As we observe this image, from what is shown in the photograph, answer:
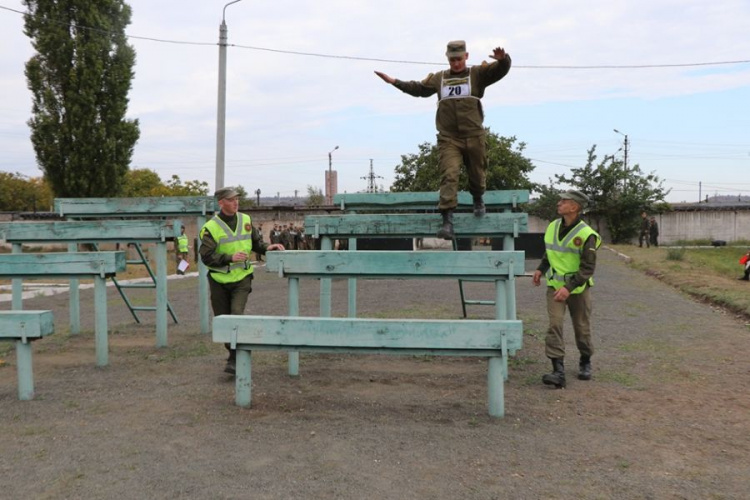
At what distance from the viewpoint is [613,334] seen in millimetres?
8906

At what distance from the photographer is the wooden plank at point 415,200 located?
7.66 m

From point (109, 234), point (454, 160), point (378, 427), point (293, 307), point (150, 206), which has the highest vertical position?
point (454, 160)

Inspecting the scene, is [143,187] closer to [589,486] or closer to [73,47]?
[73,47]

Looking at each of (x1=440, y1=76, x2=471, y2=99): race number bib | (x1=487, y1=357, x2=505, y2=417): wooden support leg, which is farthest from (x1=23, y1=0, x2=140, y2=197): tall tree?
(x1=487, y1=357, x2=505, y2=417): wooden support leg

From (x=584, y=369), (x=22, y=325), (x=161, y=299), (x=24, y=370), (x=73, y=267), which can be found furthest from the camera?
(x=161, y=299)

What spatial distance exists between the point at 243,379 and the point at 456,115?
125 inches

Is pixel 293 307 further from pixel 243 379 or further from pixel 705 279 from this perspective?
pixel 705 279

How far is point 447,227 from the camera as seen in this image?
6.47m

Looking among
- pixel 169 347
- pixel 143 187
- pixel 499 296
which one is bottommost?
pixel 169 347

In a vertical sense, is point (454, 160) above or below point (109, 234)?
above

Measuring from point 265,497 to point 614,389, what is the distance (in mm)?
3607

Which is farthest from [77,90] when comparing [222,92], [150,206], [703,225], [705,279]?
[703,225]

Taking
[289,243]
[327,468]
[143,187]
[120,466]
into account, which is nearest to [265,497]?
[327,468]

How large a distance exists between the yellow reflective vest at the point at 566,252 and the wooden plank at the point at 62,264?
14.4 feet
